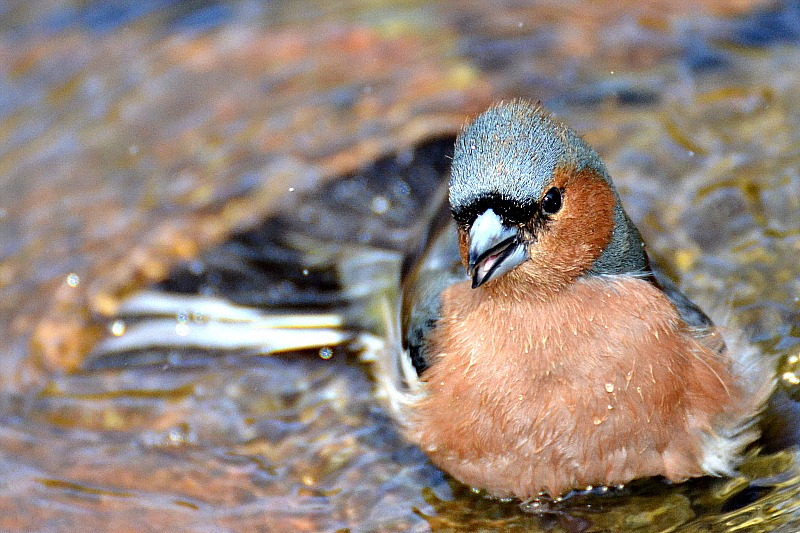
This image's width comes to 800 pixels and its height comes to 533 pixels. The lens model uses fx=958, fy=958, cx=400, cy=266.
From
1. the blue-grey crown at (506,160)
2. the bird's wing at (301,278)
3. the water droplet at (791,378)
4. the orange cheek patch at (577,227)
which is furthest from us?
the bird's wing at (301,278)

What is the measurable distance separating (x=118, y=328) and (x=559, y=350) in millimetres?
3213

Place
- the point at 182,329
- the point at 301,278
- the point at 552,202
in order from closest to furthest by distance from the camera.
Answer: the point at 552,202 → the point at 182,329 → the point at 301,278

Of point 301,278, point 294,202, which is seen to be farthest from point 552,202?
point 294,202

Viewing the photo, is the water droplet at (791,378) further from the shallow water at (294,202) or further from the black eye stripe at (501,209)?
the black eye stripe at (501,209)

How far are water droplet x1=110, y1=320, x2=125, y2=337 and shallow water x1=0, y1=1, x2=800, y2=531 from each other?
35 mm

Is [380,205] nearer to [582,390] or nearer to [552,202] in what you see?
[552,202]

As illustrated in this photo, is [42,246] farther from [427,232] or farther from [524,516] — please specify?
[524,516]

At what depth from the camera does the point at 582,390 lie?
4.29 m

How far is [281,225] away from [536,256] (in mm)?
3022

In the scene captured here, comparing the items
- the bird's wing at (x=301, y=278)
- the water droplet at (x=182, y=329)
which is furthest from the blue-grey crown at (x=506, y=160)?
the water droplet at (x=182, y=329)

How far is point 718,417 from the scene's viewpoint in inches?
174

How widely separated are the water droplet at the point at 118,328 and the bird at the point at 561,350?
8.30ft

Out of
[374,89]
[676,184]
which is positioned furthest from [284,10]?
[676,184]

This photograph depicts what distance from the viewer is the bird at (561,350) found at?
4125 millimetres
